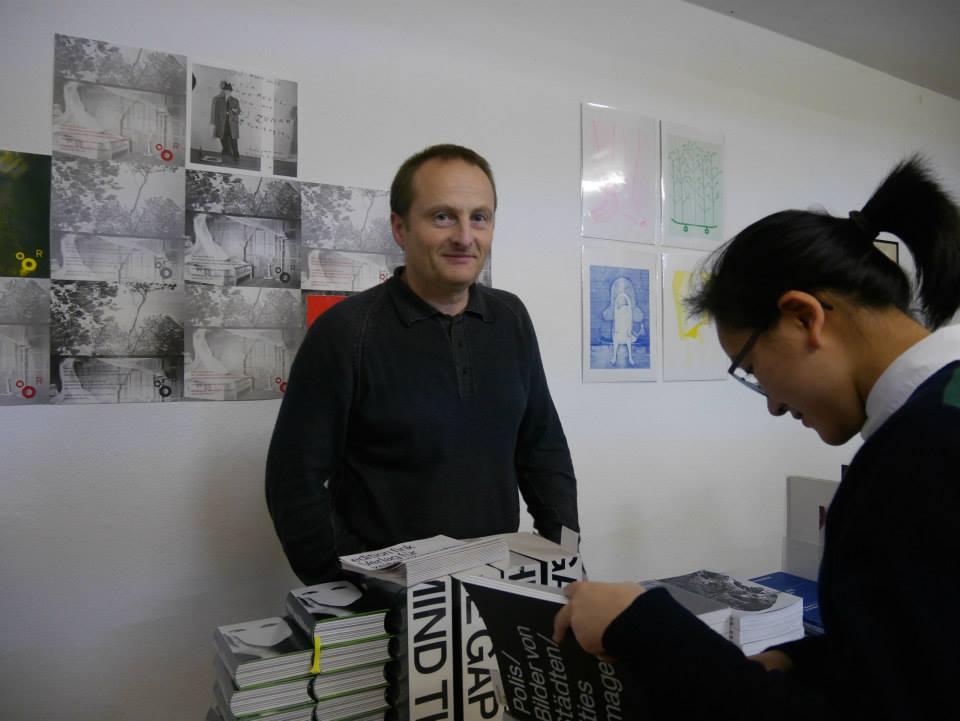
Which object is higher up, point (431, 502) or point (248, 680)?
point (431, 502)

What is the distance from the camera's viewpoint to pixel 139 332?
1.64 m

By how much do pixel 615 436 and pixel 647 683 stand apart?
5.88ft

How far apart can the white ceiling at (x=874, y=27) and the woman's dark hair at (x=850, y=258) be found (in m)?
2.12

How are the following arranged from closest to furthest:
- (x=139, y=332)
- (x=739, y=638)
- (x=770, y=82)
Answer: (x=739, y=638) < (x=139, y=332) < (x=770, y=82)

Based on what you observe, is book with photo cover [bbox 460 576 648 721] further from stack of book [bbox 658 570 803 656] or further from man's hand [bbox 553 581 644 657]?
stack of book [bbox 658 570 803 656]

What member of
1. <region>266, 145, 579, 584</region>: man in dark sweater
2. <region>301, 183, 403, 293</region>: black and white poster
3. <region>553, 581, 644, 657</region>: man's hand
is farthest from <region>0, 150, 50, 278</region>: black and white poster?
<region>553, 581, 644, 657</region>: man's hand

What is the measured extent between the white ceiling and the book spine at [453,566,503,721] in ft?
8.15

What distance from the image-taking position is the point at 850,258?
71cm

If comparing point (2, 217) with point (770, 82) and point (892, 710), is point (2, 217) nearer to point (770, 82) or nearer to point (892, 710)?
point (892, 710)

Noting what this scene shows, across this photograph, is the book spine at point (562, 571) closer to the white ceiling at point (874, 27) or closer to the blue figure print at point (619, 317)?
the blue figure print at point (619, 317)

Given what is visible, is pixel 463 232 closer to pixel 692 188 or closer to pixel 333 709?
pixel 333 709

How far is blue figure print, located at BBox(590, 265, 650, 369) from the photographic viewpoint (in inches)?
91.8

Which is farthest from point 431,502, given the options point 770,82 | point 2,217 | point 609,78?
point 770,82

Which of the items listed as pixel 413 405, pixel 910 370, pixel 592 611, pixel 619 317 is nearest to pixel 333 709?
pixel 592 611
